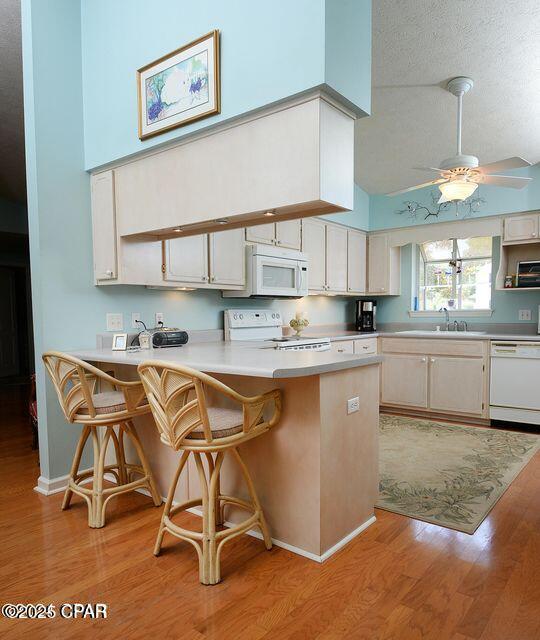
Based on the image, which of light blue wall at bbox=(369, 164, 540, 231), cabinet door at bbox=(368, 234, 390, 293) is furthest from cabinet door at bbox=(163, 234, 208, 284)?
light blue wall at bbox=(369, 164, 540, 231)

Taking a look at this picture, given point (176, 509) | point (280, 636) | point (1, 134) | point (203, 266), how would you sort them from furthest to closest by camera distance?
point (1, 134) < point (203, 266) < point (176, 509) < point (280, 636)

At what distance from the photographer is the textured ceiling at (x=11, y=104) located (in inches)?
116

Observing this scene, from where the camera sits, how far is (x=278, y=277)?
4.16m

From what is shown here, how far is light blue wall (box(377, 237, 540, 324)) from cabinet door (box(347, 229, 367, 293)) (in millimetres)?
473

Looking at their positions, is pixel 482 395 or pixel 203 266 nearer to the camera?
pixel 203 266

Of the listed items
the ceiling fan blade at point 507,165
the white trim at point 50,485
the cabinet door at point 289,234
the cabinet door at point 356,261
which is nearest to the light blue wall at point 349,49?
the ceiling fan blade at point 507,165

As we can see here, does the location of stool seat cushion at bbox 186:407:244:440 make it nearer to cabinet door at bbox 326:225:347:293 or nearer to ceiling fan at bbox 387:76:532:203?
ceiling fan at bbox 387:76:532:203

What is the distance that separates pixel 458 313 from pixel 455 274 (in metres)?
0.48

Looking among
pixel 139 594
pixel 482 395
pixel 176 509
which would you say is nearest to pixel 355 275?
pixel 482 395

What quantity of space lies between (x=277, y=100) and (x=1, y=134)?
12.1 feet

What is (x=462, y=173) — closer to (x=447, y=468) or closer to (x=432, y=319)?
(x=447, y=468)

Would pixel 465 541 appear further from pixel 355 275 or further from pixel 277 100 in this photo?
pixel 355 275

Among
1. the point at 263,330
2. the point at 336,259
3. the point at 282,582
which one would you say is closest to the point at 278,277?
the point at 263,330

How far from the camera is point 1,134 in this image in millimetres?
4367
